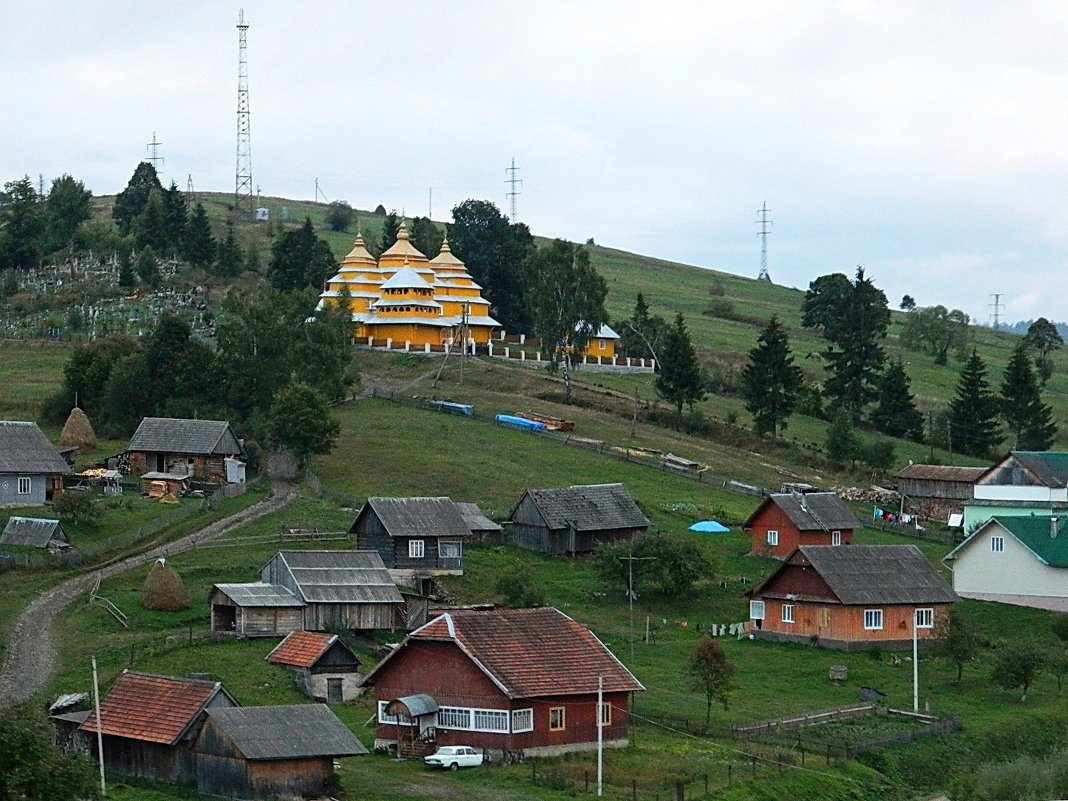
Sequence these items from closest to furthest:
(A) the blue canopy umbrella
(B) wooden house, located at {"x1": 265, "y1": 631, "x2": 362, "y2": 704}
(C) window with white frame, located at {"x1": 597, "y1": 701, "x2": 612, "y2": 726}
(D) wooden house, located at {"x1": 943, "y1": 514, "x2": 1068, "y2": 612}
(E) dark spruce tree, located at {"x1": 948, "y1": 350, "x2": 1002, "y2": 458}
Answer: (C) window with white frame, located at {"x1": 597, "y1": 701, "x2": 612, "y2": 726}, (B) wooden house, located at {"x1": 265, "y1": 631, "x2": 362, "y2": 704}, (D) wooden house, located at {"x1": 943, "y1": 514, "x2": 1068, "y2": 612}, (A) the blue canopy umbrella, (E) dark spruce tree, located at {"x1": 948, "y1": 350, "x2": 1002, "y2": 458}

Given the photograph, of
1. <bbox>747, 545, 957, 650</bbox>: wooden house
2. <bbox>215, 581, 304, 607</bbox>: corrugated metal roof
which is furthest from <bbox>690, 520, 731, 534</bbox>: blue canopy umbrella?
<bbox>215, 581, 304, 607</bbox>: corrugated metal roof

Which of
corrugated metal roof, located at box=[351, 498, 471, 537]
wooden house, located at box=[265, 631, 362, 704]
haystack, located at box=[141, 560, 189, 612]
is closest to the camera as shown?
wooden house, located at box=[265, 631, 362, 704]

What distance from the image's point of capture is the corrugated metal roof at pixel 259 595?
57469 millimetres

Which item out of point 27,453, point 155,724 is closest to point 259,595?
point 155,724

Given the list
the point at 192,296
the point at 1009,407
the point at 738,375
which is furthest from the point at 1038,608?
the point at 192,296

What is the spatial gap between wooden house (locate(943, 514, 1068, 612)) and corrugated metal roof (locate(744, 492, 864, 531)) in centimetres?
532

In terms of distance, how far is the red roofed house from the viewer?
46.9 m

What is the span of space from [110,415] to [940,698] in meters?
48.0

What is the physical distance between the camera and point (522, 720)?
46938 mm

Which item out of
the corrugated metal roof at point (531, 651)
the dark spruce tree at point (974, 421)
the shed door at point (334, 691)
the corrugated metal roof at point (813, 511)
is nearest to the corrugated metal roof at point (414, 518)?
the corrugated metal roof at point (813, 511)

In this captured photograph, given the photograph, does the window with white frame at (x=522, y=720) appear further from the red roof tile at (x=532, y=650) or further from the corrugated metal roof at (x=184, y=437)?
the corrugated metal roof at (x=184, y=437)

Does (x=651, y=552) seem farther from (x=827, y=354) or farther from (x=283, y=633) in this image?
(x=827, y=354)

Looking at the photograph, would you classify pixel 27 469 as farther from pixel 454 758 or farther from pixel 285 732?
pixel 285 732

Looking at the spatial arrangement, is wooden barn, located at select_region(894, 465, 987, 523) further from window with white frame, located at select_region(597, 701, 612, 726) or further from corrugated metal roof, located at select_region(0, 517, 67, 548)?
window with white frame, located at select_region(597, 701, 612, 726)
